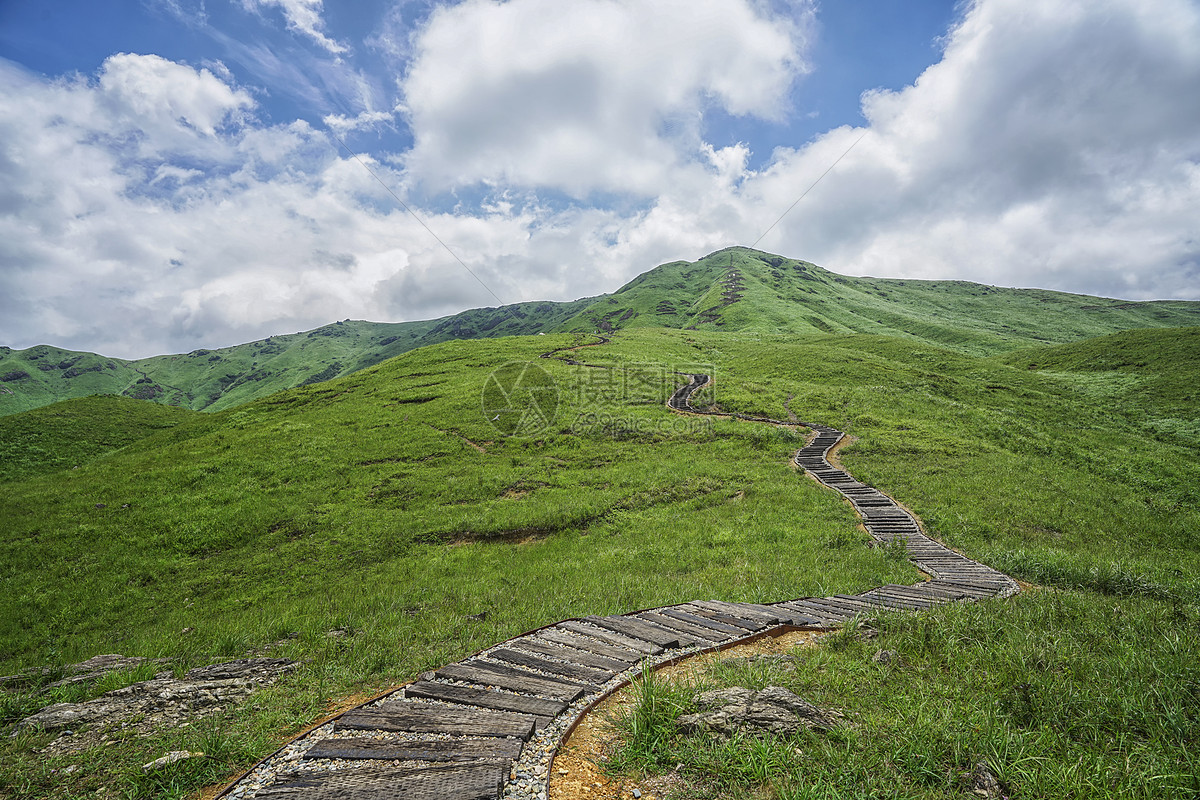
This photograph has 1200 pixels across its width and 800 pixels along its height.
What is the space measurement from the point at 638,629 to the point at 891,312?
168885 mm

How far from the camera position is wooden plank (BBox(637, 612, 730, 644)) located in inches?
302

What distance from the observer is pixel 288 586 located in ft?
53.0

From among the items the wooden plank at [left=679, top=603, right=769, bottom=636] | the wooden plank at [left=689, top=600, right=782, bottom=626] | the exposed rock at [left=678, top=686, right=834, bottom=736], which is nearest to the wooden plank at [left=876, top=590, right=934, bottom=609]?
the wooden plank at [left=689, top=600, right=782, bottom=626]

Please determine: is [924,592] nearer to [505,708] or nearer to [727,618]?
[727,618]

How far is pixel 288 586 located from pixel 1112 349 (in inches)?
3448

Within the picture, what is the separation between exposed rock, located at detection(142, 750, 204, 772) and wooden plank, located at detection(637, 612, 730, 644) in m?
6.50

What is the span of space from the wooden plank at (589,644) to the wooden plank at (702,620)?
6.25 ft

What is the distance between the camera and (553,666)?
257 inches

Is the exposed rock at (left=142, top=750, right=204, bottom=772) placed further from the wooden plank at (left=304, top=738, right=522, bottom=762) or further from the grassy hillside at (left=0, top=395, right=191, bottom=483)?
the grassy hillside at (left=0, top=395, right=191, bottom=483)

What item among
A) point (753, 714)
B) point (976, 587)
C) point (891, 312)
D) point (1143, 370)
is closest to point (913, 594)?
point (976, 587)

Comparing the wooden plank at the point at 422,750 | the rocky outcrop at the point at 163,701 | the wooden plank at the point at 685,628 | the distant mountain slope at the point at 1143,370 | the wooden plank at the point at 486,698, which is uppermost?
the distant mountain slope at the point at 1143,370

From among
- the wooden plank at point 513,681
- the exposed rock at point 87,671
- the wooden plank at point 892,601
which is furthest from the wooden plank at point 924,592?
the exposed rock at point 87,671

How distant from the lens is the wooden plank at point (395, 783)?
392 centimetres

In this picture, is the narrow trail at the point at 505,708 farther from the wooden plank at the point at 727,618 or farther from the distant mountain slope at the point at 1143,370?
the distant mountain slope at the point at 1143,370
